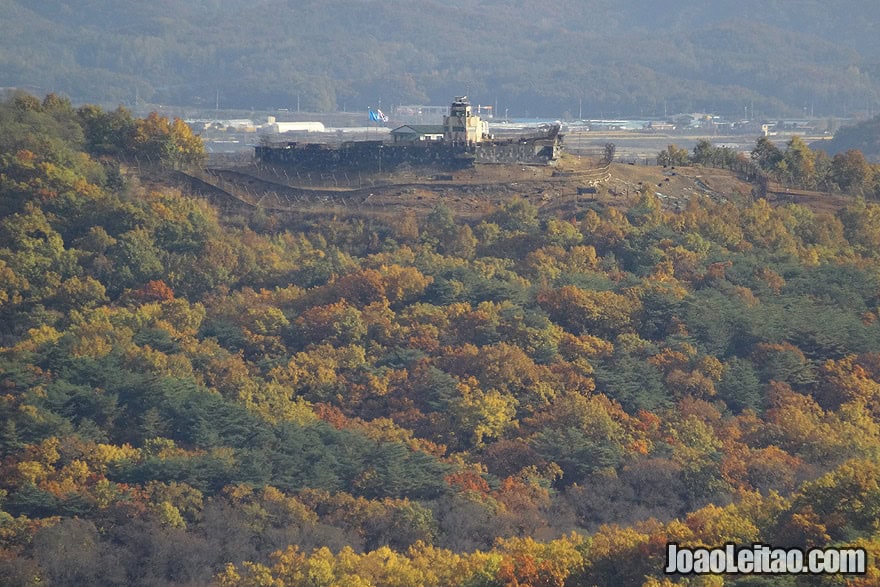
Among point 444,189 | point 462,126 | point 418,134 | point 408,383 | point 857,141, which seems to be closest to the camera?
point 408,383

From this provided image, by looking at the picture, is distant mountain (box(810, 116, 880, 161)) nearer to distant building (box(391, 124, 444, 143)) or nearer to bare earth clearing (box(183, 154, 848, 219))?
bare earth clearing (box(183, 154, 848, 219))

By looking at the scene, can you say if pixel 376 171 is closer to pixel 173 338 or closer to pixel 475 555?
pixel 173 338

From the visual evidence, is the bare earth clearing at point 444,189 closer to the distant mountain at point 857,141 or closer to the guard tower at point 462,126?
the guard tower at point 462,126

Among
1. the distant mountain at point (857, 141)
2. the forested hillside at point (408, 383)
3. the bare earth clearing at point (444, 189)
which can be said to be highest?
the bare earth clearing at point (444, 189)

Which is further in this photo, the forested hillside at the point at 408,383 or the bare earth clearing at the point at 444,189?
the bare earth clearing at the point at 444,189

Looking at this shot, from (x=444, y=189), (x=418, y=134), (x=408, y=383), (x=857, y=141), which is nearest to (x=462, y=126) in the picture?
(x=418, y=134)

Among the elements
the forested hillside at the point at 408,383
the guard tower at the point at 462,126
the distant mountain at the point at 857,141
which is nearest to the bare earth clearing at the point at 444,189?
the forested hillside at the point at 408,383

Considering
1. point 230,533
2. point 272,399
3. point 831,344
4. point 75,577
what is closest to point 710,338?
point 831,344

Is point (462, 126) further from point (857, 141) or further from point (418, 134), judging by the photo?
point (857, 141)
